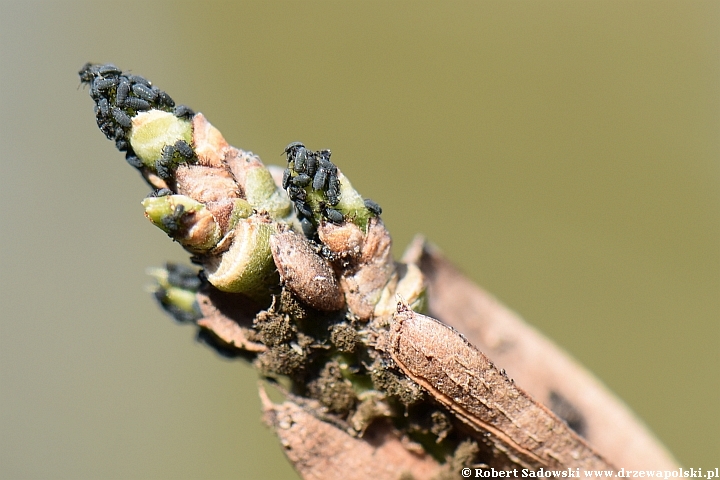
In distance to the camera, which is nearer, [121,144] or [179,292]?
[121,144]

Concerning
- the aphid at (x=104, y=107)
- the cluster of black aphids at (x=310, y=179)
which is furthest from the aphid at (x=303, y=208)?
the aphid at (x=104, y=107)

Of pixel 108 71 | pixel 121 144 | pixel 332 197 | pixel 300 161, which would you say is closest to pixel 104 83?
pixel 108 71

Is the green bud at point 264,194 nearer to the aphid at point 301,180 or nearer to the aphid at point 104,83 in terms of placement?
the aphid at point 301,180

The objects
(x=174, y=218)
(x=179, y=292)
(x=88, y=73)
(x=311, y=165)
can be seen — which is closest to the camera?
(x=174, y=218)

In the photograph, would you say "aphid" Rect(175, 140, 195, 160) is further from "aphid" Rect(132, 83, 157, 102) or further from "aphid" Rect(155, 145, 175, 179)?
"aphid" Rect(132, 83, 157, 102)

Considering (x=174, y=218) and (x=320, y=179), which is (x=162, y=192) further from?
(x=320, y=179)

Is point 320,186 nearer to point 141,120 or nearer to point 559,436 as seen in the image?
point 141,120

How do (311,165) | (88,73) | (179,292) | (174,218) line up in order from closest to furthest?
(174,218) → (311,165) → (88,73) → (179,292)
